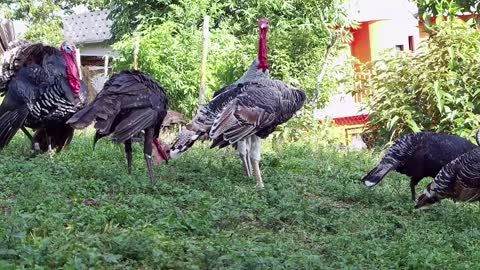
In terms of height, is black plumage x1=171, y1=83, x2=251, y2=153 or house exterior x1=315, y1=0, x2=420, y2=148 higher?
black plumage x1=171, y1=83, x2=251, y2=153

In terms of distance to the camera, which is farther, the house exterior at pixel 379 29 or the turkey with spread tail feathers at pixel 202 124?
the house exterior at pixel 379 29

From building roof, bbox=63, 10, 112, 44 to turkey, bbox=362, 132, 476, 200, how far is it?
19915mm

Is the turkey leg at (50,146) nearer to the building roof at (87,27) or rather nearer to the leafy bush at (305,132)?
the leafy bush at (305,132)

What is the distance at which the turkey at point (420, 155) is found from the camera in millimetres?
8578

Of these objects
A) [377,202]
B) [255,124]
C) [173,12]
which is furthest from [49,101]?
[173,12]

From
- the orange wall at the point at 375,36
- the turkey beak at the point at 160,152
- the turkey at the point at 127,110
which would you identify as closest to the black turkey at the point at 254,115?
the turkey beak at the point at 160,152

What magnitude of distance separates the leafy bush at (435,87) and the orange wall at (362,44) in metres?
8.74

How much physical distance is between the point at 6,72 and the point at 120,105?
2281mm

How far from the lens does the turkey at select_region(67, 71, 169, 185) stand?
A: 824 centimetres

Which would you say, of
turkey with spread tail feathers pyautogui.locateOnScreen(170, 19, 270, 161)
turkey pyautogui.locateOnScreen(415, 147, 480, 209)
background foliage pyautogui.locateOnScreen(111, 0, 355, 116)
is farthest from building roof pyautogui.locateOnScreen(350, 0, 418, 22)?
turkey pyautogui.locateOnScreen(415, 147, 480, 209)

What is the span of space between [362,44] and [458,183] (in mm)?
15499

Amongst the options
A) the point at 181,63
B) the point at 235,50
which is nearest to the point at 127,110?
the point at 181,63

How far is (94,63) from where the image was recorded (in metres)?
28.5

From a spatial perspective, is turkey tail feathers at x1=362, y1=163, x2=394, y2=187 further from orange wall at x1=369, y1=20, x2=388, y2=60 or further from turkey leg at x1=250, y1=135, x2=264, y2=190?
orange wall at x1=369, y1=20, x2=388, y2=60
